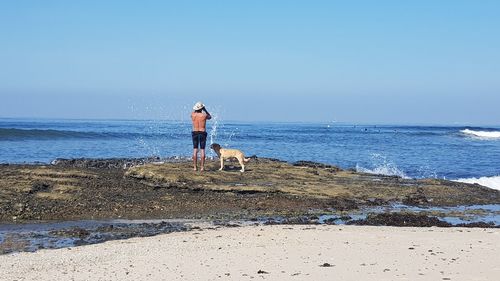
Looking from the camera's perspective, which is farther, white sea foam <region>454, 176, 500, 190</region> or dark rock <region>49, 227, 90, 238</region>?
white sea foam <region>454, 176, 500, 190</region>

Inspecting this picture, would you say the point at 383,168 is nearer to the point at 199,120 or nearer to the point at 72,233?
the point at 199,120

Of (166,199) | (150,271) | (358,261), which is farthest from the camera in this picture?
(166,199)

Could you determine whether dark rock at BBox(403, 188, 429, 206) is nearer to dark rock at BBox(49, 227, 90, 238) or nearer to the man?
the man

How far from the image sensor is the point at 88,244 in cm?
1076

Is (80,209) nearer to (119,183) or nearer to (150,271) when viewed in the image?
(119,183)

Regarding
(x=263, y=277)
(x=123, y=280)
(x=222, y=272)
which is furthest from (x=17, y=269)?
(x=263, y=277)

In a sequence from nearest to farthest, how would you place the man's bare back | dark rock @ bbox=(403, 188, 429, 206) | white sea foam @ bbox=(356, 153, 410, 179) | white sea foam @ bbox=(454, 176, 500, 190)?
dark rock @ bbox=(403, 188, 429, 206), the man's bare back, white sea foam @ bbox=(454, 176, 500, 190), white sea foam @ bbox=(356, 153, 410, 179)

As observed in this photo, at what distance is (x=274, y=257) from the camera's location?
938cm

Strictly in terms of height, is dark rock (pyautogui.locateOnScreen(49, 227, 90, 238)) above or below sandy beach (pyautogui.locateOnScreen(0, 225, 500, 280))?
below

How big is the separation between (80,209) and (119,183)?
9.80ft

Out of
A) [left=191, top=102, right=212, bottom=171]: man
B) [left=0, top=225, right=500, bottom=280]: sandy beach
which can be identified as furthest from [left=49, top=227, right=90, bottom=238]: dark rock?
[left=191, top=102, right=212, bottom=171]: man

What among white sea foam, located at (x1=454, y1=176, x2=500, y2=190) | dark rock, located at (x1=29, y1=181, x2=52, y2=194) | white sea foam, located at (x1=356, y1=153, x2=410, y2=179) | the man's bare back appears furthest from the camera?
white sea foam, located at (x1=356, y1=153, x2=410, y2=179)

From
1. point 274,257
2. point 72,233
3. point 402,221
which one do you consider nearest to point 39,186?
point 72,233

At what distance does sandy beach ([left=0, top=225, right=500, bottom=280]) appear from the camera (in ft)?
26.9
